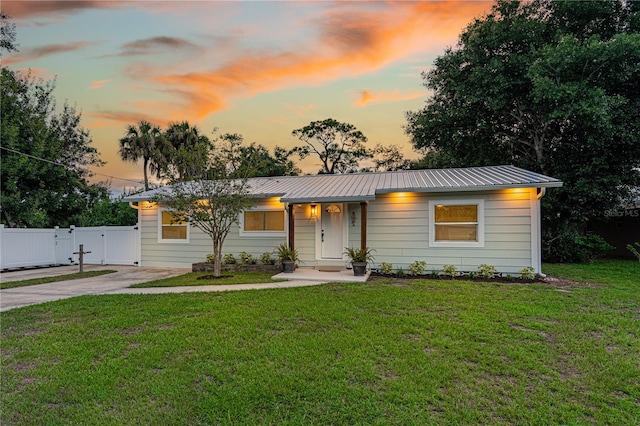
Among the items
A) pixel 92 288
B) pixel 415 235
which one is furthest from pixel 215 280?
pixel 415 235

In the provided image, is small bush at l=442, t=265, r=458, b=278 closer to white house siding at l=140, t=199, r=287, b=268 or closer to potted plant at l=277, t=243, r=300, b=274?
potted plant at l=277, t=243, r=300, b=274

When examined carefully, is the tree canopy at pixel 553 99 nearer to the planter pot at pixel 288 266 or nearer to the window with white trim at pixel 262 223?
the window with white trim at pixel 262 223

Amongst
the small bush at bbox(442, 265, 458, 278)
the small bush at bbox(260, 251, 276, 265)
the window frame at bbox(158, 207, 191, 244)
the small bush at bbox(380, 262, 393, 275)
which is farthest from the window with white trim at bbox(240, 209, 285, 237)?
the small bush at bbox(442, 265, 458, 278)

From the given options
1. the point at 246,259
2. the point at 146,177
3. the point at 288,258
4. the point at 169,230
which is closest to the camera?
the point at 288,258

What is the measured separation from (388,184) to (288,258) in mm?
3673

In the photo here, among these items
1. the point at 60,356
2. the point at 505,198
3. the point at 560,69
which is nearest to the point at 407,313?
the point at 60,356

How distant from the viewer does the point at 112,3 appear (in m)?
8.05

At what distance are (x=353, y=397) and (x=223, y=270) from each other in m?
7.99

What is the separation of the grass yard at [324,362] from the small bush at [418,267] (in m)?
3.00

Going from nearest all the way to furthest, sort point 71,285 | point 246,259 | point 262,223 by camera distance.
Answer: point 71,285, point 246,259, point 262,223

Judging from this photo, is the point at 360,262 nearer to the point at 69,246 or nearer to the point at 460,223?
the point at 460,223

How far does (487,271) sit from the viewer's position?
853 cm

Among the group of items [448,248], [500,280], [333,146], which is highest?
[333,146]

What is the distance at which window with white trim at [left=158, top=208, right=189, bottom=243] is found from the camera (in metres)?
11.3
